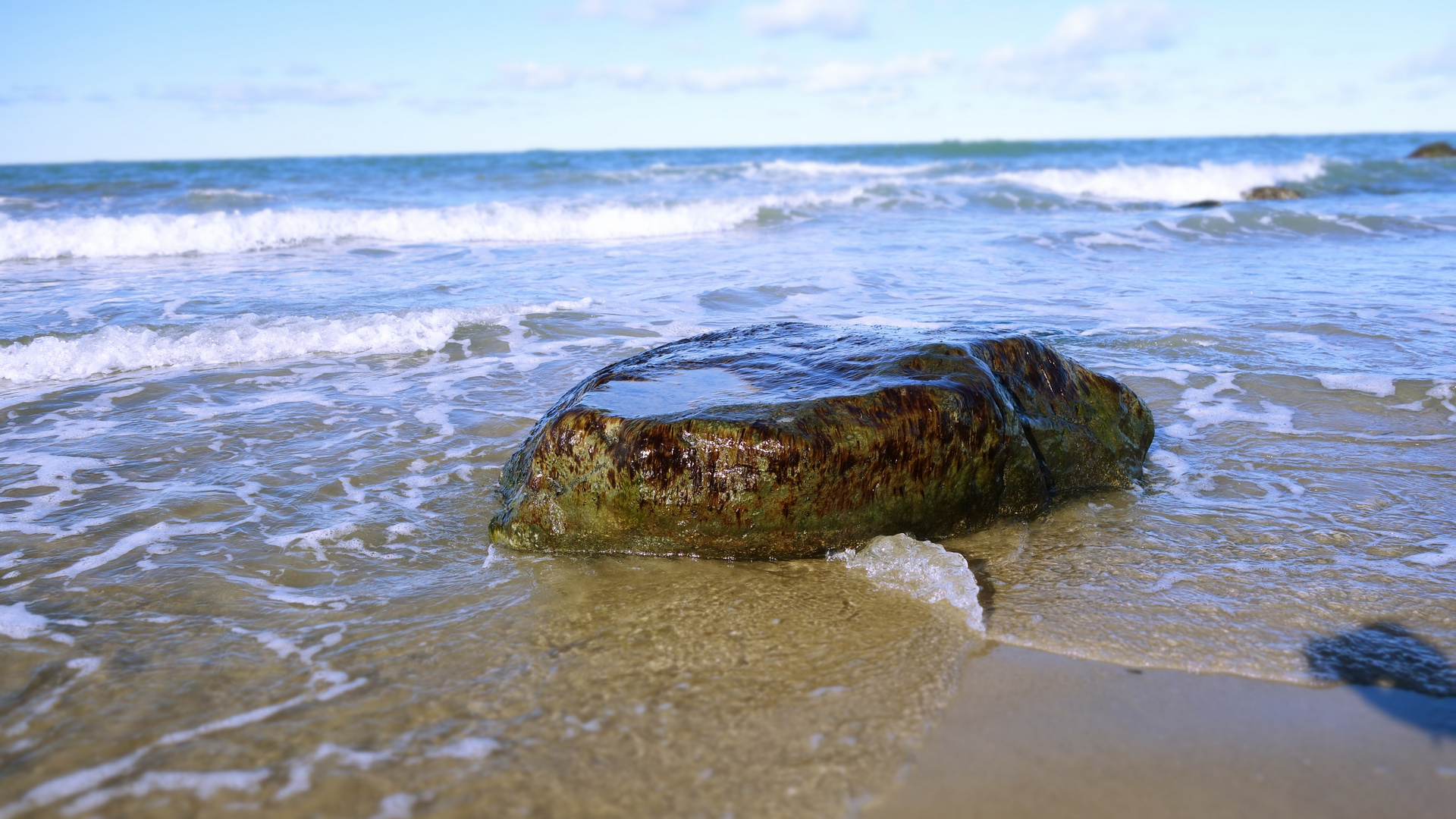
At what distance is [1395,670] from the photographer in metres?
2.46

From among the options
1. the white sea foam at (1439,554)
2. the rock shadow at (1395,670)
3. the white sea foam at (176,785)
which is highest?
the white sea foam at (1439,554)

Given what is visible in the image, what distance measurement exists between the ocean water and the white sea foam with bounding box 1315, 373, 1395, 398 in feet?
0.23

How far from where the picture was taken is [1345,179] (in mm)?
26516

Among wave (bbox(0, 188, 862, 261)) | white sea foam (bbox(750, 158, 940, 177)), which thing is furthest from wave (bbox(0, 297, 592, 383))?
white sea foam (bbox(750, 158, 940, 177))

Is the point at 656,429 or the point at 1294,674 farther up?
the point at 656,429

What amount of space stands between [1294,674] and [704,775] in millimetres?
1602

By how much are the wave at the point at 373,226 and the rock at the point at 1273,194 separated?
993 centimetres

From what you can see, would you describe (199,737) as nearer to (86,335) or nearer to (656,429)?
(656,429)

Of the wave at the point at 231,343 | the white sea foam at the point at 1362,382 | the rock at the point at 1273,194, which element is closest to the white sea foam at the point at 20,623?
the wave at the point at 231,343

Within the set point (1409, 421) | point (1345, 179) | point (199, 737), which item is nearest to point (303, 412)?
point (199, 737)

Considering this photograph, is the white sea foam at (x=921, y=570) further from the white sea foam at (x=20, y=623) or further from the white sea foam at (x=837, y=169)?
the white sea foam at (x=837, y=169)

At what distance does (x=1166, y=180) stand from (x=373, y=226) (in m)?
21.5

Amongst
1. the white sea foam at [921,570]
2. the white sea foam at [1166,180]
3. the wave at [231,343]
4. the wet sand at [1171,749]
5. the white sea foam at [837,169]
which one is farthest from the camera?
the white sea foam at [837,169]

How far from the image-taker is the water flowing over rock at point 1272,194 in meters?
20.7
